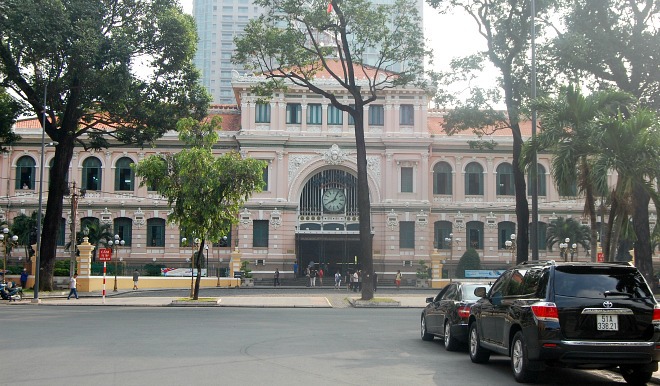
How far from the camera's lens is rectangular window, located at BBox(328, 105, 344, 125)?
2285 inches

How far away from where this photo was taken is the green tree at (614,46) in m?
25.7

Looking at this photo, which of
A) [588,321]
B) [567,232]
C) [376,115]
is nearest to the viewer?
[588,321]

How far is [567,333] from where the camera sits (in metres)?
10.0

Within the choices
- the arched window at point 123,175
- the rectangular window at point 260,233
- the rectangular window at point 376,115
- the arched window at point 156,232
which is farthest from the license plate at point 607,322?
the arched window at point 123,175

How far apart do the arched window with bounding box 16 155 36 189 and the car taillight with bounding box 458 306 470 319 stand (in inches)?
2018

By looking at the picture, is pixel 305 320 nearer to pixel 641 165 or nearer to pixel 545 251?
pixel 641 165

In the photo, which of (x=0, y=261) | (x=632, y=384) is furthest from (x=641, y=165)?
(x=0, y=261)

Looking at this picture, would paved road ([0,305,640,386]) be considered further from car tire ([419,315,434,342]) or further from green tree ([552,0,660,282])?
green tree ([552,0,660,282])

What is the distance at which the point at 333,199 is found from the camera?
190 ft

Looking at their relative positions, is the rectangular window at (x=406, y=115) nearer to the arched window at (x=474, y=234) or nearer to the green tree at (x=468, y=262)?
the arched window at (x=474, y=234)

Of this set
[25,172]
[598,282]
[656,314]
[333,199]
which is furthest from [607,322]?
[25,172]

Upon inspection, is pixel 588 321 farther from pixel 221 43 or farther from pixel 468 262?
pixel 221 43

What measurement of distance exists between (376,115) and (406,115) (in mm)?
2354

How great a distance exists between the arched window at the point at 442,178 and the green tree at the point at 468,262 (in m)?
6.71
